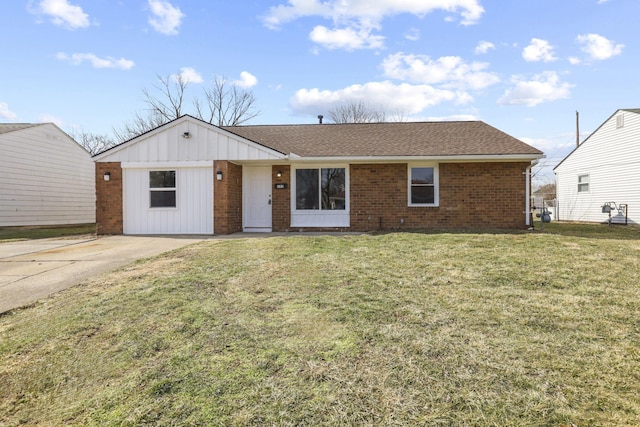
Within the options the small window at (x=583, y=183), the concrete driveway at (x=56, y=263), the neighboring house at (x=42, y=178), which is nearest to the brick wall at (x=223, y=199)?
the concrete driveway at (x=56, y=263)

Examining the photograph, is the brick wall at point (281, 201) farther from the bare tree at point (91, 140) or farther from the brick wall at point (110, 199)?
the bare tree at point (91, 140)

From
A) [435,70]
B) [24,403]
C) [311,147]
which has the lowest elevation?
[24,403]

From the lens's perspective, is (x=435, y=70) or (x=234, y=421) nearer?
(x=234, y=421)

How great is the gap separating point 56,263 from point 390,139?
1076 cm

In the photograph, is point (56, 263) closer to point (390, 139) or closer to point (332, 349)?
point (332, 349)

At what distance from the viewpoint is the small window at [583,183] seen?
18.5 meters

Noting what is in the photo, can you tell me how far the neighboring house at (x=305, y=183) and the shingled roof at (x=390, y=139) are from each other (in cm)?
7

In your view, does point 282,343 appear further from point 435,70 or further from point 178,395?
point 435,70

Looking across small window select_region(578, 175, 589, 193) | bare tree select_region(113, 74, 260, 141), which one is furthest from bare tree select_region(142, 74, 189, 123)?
small window select_region(578, 175, 589, 193)

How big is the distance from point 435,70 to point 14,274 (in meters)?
18.7

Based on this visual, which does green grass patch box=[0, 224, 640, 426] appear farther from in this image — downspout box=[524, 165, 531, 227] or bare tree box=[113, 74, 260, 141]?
bare tree box=[113, 74, 260, 141]

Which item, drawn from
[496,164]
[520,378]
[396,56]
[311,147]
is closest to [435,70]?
[396,56]

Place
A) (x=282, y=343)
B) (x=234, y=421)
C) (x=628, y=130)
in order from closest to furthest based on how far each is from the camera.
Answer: (x=234, y=421) → (x=282, y=343) → (x=628, y=130)

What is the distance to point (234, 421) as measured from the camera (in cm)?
196
